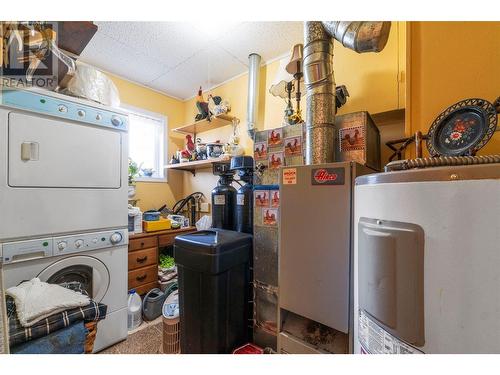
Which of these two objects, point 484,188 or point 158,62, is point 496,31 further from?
point 158,62

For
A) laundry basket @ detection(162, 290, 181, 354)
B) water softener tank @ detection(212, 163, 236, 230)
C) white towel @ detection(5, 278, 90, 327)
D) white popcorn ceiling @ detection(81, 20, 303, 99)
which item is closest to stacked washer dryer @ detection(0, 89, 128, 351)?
white towel @ detection(5, 278, 90, 327)

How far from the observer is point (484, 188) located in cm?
46

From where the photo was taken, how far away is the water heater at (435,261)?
0.45 meters

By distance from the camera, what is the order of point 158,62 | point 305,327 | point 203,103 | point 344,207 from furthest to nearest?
point 203,103, point 158,62, point 305,327, point 344,207

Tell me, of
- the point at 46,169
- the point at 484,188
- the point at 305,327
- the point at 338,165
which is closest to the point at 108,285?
the point at 46,169

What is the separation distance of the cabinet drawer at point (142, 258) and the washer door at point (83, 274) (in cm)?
45

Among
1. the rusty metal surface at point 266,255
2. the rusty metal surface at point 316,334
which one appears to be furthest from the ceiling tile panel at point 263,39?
the rusty metal surface at point 316,334

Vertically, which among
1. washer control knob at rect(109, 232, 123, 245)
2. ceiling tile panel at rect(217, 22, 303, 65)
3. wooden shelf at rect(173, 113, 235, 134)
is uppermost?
ceiling tile panel at rect(217, 22, 303, 65)

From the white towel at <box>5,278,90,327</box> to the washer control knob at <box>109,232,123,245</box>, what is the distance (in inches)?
19.6

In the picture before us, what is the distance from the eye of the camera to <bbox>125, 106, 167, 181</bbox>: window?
8.71 ft

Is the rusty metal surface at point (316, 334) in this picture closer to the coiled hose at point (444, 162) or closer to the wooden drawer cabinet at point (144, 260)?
the coiled hose at point (444, 162)

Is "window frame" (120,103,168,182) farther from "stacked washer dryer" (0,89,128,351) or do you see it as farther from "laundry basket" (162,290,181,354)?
"laundry basket" (162,290,181,354)
